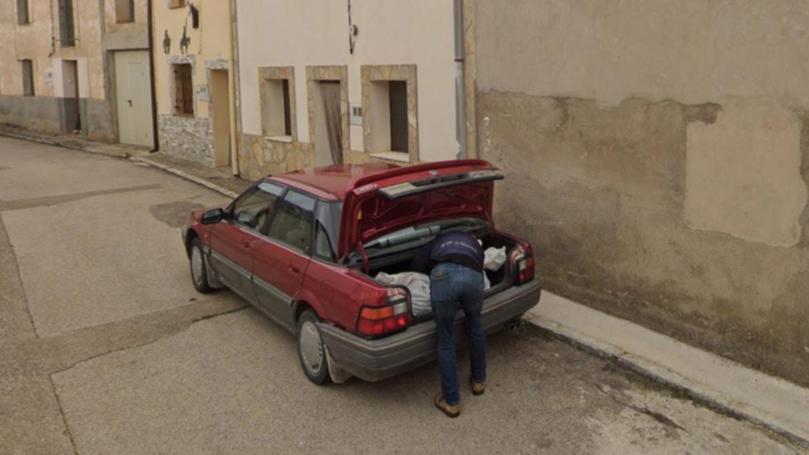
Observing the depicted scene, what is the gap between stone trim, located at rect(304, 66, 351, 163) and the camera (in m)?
10.8

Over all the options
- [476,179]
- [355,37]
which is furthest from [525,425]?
[355,37]

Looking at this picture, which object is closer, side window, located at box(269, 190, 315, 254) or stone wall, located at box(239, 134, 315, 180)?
side window, located at box(269, 190, 315, 254)

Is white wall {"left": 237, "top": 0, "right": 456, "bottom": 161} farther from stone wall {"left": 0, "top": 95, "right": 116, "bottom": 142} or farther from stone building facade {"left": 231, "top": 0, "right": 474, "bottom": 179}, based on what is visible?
stone wall {"left": 0, "top": 95, "right": 116, "bottom": 142}

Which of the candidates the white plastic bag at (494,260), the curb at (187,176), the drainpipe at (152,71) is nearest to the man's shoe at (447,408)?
the white plastic bag at (494,260)

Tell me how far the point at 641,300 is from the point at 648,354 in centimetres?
73

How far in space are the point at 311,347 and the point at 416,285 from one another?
102cm

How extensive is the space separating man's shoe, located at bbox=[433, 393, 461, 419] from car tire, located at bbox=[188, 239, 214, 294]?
140 inches

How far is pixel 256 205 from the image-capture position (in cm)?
663

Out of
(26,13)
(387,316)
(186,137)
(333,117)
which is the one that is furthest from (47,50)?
(387,316)

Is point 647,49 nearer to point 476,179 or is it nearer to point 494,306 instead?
point 476,179

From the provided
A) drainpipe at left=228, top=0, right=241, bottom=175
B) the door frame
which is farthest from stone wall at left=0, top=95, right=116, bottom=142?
drainpipe at left=228, top=0, right=241, bottom=175

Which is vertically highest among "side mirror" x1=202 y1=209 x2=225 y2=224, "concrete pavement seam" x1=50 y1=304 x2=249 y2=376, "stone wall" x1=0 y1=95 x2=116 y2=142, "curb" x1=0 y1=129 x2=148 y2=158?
"stone wall" x1=0 y1=95 x2=116 y2=142

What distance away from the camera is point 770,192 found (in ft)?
17.2

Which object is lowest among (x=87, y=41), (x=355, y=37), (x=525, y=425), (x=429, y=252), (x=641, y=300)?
(x=525, y=425)
